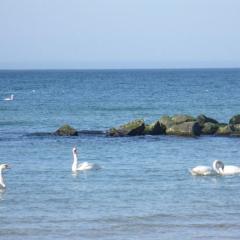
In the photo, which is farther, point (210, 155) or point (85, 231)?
point (210, 155)

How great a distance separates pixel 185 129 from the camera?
145 ft

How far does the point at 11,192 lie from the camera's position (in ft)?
87.2

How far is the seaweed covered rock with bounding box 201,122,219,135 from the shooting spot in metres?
44.9

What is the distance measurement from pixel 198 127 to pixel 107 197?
778 inches

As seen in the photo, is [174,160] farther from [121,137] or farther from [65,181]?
[121,137]

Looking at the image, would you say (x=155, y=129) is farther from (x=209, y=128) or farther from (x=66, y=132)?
(x=66, y=132)

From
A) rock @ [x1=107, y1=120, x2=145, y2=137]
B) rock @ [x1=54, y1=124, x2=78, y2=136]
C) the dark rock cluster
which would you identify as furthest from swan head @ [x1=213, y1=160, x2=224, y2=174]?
rock @ [x1=54, y1=124, x2=78, y2=136]

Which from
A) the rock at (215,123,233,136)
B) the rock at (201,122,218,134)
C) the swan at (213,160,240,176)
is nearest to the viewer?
the swan at (213,160,240,176)

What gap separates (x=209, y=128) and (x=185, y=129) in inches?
60.8

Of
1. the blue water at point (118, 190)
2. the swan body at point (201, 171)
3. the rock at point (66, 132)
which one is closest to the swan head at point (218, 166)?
the swan body at point (201, 171)

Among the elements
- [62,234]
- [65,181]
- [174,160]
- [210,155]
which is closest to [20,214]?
[62,234]

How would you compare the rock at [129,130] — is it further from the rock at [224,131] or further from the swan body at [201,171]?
the swan body at [201,171]

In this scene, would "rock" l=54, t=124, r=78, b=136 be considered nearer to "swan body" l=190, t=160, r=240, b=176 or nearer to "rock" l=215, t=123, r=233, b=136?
"rock" l=215, t=123, r=233, b=136

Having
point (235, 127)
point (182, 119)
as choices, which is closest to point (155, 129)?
point (182, 119)
